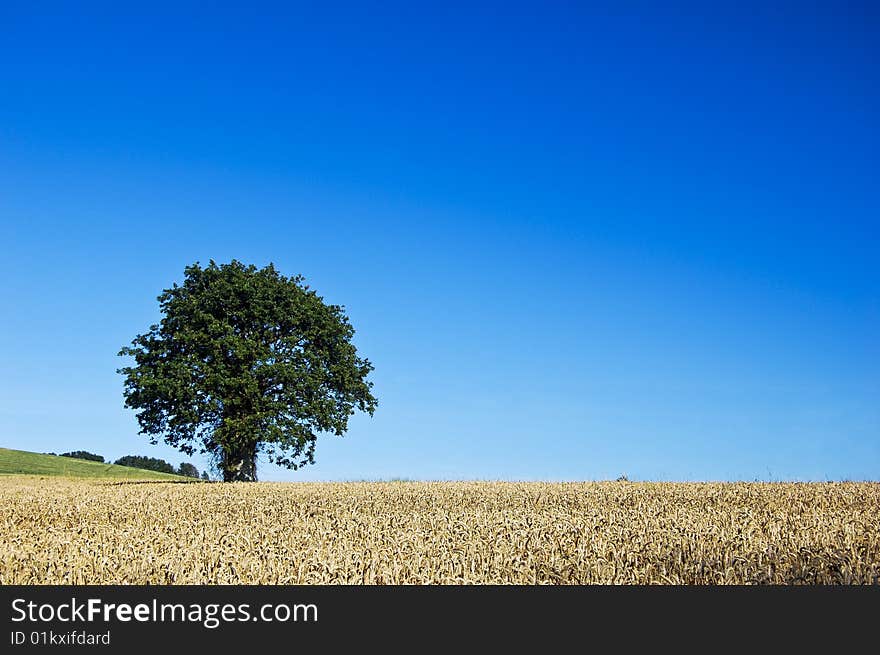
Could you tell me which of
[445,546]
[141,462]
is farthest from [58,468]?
[445,546]

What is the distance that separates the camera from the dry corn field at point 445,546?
778 cm

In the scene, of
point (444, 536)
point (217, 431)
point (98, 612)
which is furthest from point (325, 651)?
point (217, 431)

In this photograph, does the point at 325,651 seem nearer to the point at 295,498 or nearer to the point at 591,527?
the point at 591,527

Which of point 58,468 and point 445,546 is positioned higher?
point 445,546

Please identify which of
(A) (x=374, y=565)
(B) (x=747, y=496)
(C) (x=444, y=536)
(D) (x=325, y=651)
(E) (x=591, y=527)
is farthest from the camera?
(B) (x=747, y=496)

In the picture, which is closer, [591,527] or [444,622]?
[444,622]

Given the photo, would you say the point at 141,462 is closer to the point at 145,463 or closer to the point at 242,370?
the point at 145,463

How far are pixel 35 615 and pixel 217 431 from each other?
29789mm

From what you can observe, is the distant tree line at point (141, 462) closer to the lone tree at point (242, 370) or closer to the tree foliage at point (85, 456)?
the tree foliage at point (85, 456)

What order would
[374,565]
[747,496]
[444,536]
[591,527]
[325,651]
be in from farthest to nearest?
[747,496]
[591,527]
[444,536]
[374,565]
[325,651]

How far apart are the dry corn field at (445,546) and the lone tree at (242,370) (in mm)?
20412

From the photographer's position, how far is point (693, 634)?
591 cm

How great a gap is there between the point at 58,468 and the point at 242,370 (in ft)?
77.6

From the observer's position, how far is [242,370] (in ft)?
117
